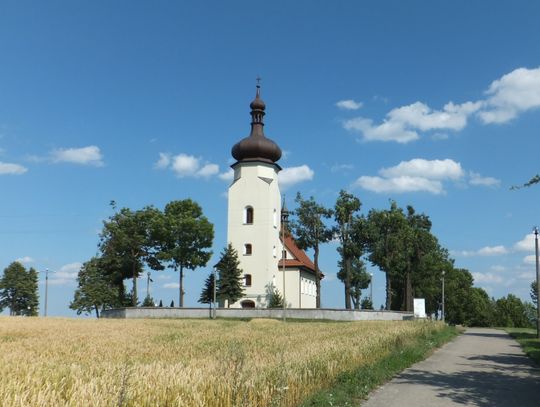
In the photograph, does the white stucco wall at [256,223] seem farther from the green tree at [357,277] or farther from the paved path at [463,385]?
the paved path at [463,385]

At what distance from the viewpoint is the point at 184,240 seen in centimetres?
6350

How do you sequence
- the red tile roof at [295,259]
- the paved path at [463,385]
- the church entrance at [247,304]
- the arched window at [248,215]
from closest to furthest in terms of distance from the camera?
the paved path at [463,385]
the church entrance at [247,304]
the arched window at [248,215]
the red tile roof at [295,259]

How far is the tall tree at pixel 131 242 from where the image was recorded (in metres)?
63.4

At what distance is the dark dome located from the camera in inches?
2448

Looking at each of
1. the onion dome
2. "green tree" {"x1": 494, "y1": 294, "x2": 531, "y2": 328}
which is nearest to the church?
the onion dome

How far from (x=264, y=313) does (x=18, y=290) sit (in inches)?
2040

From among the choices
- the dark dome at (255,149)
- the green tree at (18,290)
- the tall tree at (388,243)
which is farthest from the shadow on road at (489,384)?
the green tree at (18,290)

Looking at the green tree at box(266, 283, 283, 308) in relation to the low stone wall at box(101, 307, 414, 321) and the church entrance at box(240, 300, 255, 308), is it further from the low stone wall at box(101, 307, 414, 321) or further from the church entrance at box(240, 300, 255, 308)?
the low stone wall at box(101, 307, 414, 321)

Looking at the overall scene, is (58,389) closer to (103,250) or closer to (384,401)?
(384,401)

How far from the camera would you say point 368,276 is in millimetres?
81938

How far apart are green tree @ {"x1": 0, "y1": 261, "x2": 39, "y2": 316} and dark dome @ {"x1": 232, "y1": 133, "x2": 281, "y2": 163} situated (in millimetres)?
45714

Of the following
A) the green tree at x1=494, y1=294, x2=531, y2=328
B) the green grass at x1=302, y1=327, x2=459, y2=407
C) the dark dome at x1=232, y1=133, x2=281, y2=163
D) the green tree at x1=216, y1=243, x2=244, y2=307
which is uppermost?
the dark dome at x1=232, y1=133, x2=281, y2=163

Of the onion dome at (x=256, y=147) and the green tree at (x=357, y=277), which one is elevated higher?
the onion dome at (x=256, y=147)

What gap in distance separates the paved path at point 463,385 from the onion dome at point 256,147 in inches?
1754
